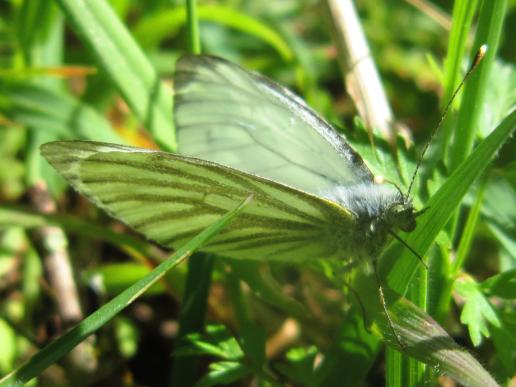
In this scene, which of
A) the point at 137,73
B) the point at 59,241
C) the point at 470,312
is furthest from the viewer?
the point at 59,241

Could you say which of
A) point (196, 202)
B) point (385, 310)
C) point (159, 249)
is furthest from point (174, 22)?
point (385, 310)

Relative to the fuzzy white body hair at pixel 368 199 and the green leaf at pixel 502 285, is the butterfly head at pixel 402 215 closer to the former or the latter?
the fuzzy white body hair at pixel 368 199

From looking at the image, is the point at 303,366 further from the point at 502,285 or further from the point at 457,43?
the point at 457,43

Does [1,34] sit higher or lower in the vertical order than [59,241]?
higher

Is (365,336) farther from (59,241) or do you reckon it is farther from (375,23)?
(375,23)

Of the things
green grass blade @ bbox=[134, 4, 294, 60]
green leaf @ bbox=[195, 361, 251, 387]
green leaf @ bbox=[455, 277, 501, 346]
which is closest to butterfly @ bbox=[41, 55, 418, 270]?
green leaf @ bbox=[455, 277, 501, 346]

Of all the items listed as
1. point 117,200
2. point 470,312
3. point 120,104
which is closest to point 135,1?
point 120,104

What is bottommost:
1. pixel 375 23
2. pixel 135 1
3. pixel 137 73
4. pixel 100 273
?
pixel 100 273
